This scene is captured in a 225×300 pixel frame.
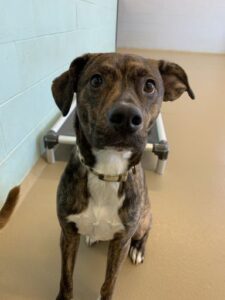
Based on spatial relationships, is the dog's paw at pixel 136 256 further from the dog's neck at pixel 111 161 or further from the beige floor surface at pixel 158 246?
the dog's neck at pixel 111 161

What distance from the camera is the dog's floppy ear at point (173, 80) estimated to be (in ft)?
3.64

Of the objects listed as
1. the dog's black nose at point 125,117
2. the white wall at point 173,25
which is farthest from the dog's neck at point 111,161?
the white wall at point 173,25

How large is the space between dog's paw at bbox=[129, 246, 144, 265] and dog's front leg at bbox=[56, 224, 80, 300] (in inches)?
14.1

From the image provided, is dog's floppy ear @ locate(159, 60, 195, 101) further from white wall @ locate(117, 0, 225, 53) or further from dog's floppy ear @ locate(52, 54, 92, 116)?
white wall @ locate(117, 0, 225, 53)

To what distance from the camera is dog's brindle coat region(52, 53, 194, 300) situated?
0.87m

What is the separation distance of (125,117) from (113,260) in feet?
2.10

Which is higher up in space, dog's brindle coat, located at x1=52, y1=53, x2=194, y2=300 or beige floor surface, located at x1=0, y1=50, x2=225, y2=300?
dog's brindle coat, located at x1=52, y1=53, x2=194, y2=300

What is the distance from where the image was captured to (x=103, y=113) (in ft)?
2.82

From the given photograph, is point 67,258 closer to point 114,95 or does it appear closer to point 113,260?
point 113,260

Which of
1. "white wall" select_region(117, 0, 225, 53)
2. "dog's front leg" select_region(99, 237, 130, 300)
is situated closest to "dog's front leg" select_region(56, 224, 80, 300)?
"dog's front leg" select_region(99, 237, 130, 300)

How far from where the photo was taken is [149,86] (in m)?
0.98

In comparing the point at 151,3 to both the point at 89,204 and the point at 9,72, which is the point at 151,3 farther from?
the point at 89,204

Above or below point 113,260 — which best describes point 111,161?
above

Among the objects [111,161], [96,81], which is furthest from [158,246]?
[96,81]
